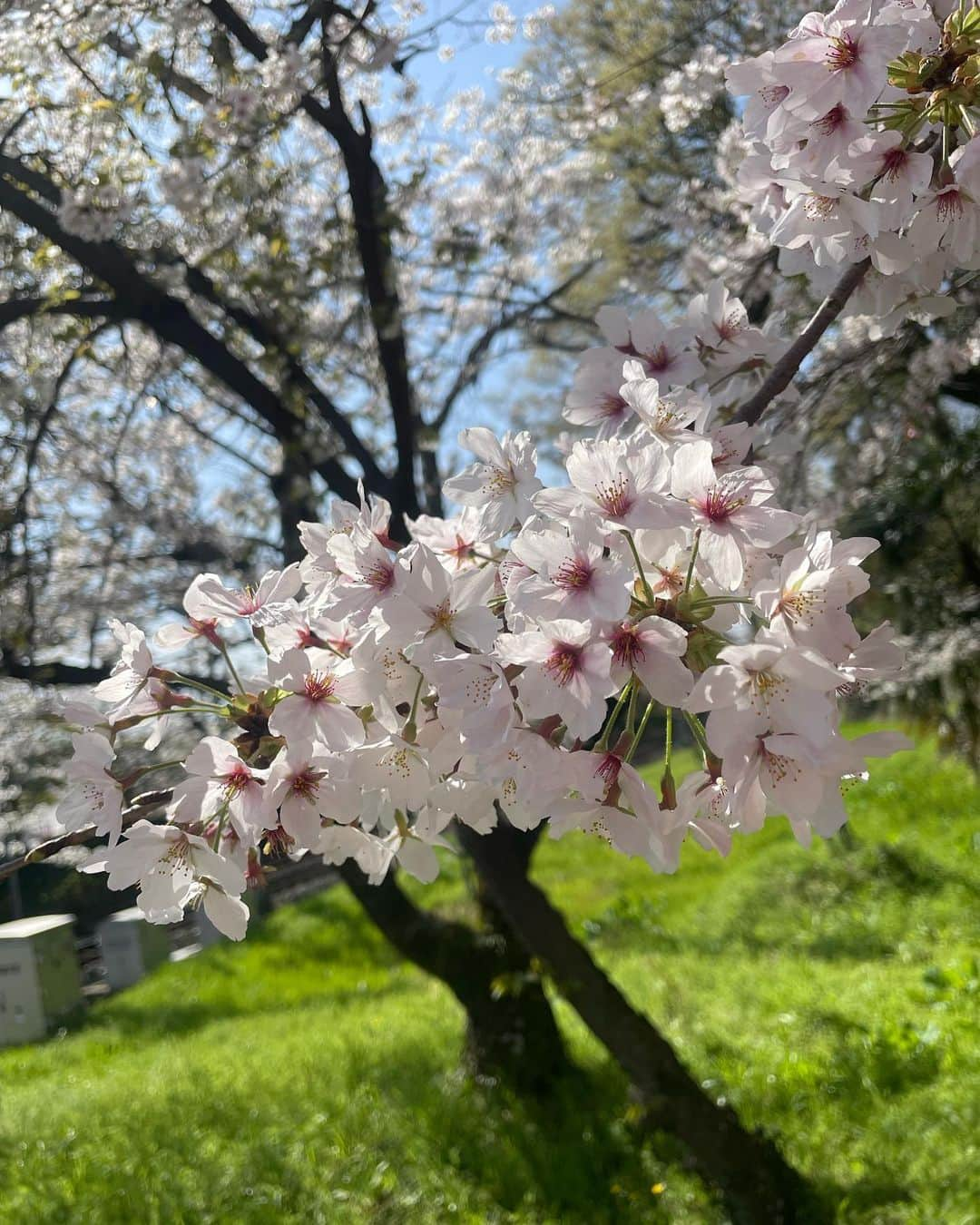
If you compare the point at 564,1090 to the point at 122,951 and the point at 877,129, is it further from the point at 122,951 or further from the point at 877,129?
the point at 122,951

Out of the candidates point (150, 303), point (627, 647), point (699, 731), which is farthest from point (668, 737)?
point (150, 303)

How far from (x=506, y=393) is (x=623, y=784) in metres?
11.1

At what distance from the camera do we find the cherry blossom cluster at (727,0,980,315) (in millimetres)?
1188

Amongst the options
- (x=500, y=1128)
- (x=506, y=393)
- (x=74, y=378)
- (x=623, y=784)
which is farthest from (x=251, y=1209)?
(x=506, y=393)

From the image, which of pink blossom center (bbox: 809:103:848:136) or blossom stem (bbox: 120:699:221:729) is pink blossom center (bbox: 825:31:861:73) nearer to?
pink blossom center (bbox: 809:103:848:136)

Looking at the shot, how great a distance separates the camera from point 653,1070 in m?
3.80

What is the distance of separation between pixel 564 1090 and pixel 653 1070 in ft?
3.82

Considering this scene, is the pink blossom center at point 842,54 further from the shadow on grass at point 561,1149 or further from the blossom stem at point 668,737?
the shadow on grass at point 561,1149

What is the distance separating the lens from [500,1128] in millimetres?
4500

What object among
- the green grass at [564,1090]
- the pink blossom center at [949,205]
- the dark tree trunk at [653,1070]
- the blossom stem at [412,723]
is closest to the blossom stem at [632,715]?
the blossom stem at [412,723]

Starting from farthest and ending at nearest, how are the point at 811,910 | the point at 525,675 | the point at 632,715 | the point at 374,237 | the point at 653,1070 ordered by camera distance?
the point at 811,910
the point at 374,237
the point at 653,1070
the point at 632,715
the point at 525,675

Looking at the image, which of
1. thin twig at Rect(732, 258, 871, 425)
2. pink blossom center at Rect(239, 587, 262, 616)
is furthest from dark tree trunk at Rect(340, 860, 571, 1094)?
thin twig at Rect(732, 258, 871, 425)

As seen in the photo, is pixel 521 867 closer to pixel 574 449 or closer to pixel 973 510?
pixel 574 449

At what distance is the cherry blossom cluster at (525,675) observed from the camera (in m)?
0.91
